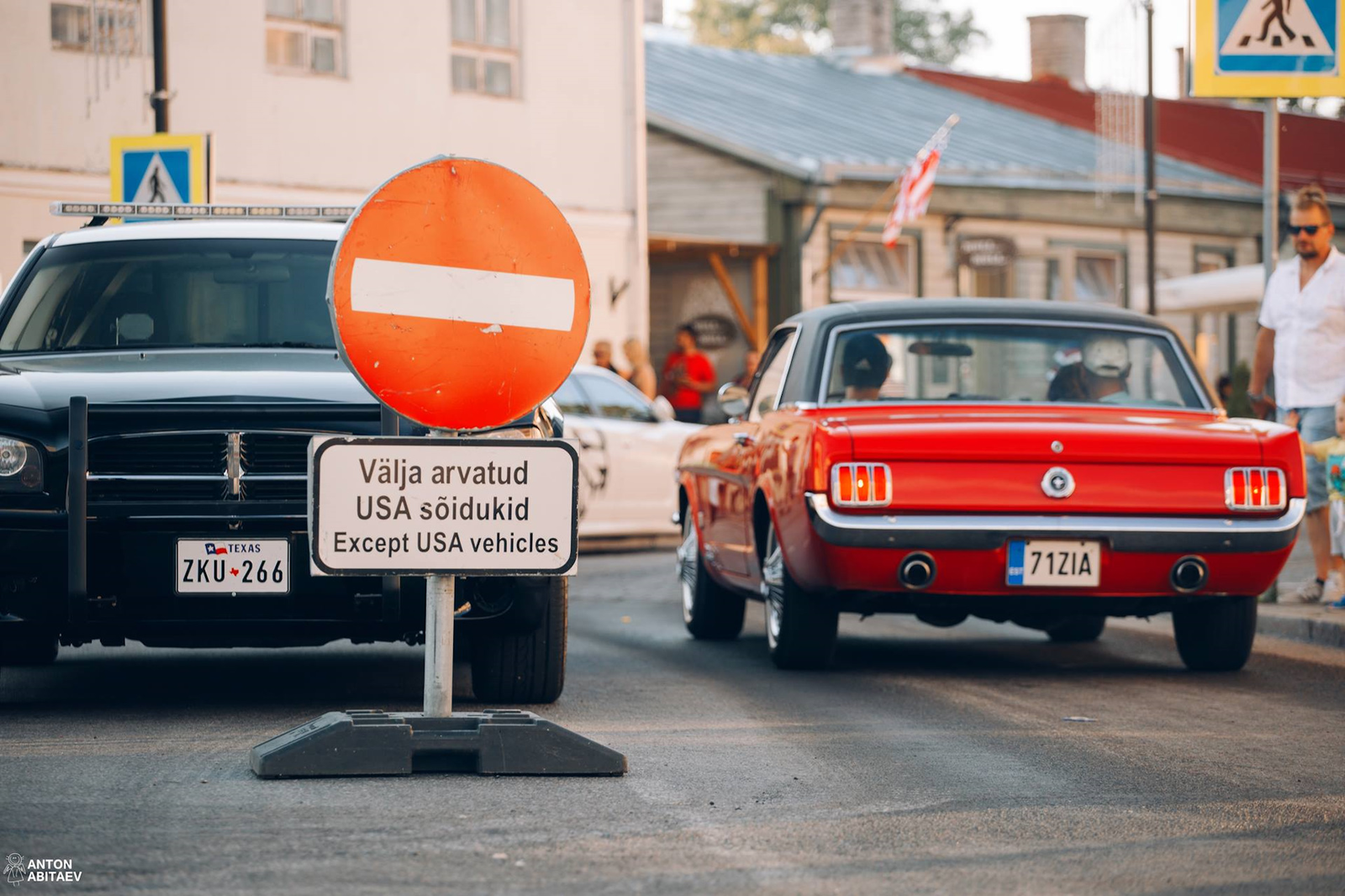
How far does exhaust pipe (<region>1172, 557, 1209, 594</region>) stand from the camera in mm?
8172

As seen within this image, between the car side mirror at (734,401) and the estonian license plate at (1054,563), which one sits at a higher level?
the car side mirror at (734,401)

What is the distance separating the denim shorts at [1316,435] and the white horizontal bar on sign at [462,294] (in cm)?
628

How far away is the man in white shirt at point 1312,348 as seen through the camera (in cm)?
1130

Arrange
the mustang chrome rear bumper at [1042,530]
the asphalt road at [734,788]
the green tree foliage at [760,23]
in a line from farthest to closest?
the green tree foliage at [760,23], the mustang chrome rear bumper at [1042,530], the asphalt road at [734,788]

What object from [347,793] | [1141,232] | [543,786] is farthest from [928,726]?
[1141,232]

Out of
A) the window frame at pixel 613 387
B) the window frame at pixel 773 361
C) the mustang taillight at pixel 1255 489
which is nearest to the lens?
the mustang taillight at pixel 1255 489

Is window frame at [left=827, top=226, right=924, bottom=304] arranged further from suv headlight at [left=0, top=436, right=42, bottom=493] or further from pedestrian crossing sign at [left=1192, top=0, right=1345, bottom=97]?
suv headlight at [left=0, top=436, right=42, bottom=493]

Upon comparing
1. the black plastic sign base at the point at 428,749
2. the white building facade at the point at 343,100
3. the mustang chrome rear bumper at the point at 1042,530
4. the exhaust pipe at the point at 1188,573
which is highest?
the white building facade at the point at 343,100

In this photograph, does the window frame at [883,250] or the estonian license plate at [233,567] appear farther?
the window frame at [883,250]

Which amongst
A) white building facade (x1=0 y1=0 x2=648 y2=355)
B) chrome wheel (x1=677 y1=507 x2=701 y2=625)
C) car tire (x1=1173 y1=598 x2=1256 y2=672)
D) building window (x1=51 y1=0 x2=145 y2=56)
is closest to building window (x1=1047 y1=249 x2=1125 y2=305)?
white building facade (x1=0 y1=0 x2=648 y2=355)

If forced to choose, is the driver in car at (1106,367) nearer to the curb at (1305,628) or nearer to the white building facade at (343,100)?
the curb at (1305,628)

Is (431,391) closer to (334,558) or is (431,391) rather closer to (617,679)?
(334,558)

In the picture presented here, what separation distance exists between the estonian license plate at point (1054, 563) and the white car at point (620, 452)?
8.96m

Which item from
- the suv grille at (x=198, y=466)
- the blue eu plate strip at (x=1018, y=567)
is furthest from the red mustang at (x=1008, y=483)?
the suv grille at (x=198, y=466)
